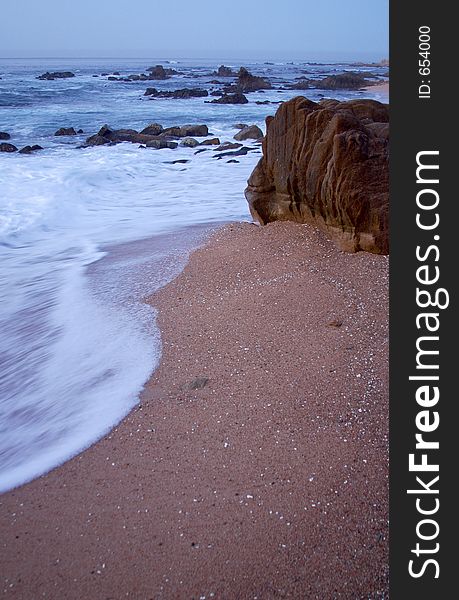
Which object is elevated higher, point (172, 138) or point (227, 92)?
point (227, 92)

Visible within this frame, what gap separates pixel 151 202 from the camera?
9.58 metres

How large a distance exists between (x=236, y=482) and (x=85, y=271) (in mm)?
3966

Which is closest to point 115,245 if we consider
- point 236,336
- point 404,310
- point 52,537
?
point 236,336

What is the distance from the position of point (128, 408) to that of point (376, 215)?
8.88ft

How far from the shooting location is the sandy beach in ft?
6.23

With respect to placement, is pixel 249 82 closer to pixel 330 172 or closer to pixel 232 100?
pixel 232 100

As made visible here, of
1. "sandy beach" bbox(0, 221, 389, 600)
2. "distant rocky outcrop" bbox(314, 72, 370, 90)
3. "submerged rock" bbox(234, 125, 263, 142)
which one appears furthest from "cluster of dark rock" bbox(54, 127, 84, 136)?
"distant rocky outcrop" bbox(314, 72, 370, 90)

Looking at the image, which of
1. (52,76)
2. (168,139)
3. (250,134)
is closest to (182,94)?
(168,139)

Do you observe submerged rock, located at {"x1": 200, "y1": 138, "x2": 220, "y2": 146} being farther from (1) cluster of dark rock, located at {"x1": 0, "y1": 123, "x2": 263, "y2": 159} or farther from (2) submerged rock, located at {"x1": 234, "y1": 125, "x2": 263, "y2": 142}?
(2) submerged rock, located at {"x1": 234, "y1": 125, "x2": 263, "y2": 142}

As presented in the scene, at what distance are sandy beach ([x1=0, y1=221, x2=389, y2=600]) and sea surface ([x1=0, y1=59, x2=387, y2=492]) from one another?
32 centimetres

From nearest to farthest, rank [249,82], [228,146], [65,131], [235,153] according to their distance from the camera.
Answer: [235,153]
[228,146]
[65,131]
[249,82]

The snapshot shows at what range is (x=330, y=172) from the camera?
15.4 feet

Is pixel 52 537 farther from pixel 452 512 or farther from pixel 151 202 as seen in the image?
pixel 151 202

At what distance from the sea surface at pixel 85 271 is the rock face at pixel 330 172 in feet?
3.83
